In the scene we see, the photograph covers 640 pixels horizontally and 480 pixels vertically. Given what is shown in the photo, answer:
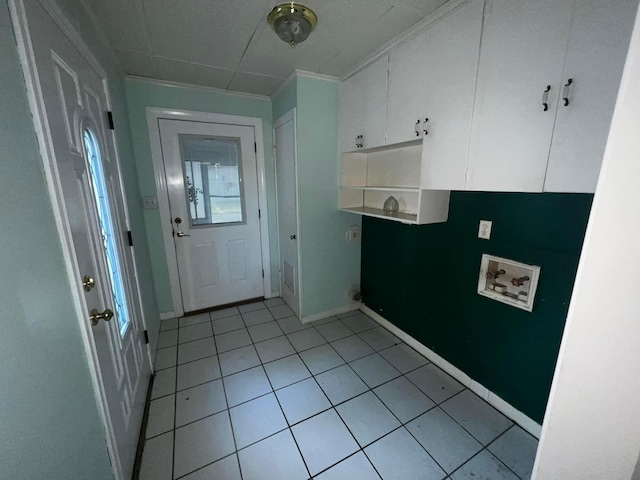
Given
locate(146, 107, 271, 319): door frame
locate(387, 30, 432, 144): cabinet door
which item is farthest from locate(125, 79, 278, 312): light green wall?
locate(387, 30, 432, 144): cabinet door

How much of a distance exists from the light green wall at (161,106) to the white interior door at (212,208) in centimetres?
14

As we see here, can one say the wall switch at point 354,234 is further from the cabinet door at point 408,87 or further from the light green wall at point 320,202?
the cabinet door at point 408,87

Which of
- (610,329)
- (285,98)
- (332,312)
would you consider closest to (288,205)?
(285,98)

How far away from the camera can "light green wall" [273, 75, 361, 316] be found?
2.29m

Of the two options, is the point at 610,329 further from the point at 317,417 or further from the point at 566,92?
the point at 317,417

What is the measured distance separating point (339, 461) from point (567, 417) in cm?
117

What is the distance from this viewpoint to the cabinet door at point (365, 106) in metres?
1.90

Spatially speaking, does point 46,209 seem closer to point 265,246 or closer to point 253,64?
point 253,64

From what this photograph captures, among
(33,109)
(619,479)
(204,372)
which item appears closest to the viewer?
(619,479)

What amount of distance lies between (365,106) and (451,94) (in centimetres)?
81

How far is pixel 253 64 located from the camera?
202 cm

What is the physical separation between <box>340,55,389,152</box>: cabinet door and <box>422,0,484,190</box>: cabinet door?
417 millimetres

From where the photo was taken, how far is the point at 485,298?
1.64 meters

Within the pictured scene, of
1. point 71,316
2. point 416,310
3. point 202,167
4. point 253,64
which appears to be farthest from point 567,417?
point 202,167
